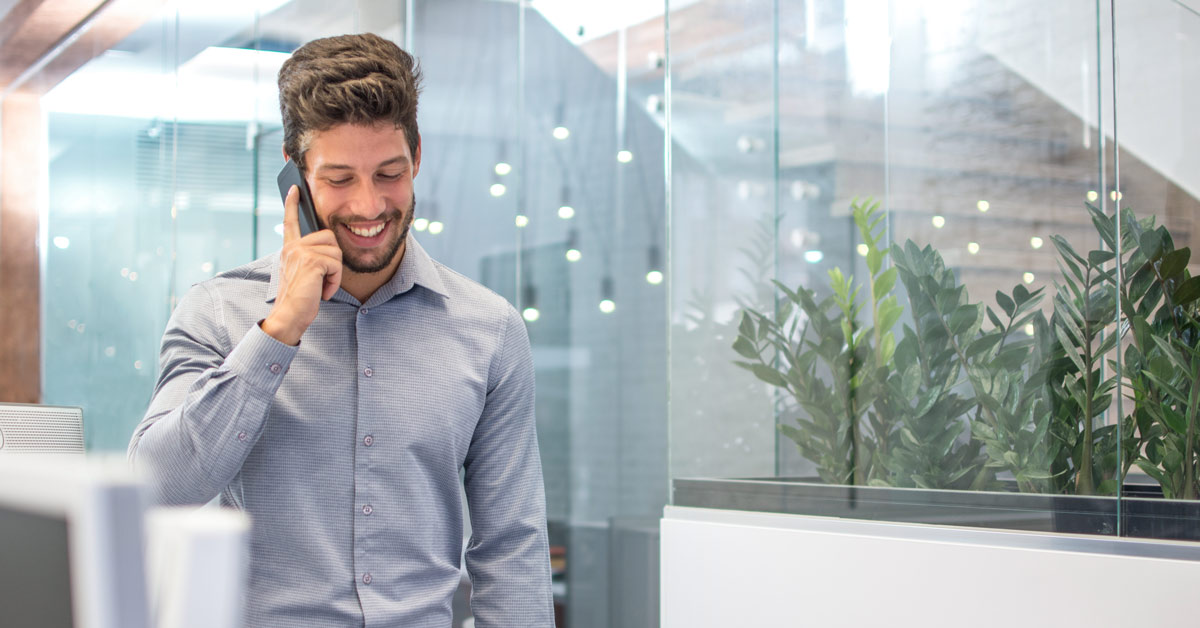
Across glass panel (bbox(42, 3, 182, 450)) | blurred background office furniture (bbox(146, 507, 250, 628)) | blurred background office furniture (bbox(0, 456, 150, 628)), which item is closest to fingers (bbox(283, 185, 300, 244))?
blurred background office furniture (bbox(0, 456, 150, 628))

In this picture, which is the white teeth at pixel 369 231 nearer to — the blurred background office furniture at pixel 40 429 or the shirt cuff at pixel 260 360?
the shirt cuff at pixel 260 360

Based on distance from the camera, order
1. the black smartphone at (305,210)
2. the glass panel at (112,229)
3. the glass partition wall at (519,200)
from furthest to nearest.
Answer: the glass panel at (112,229) → the glass partition wall at (519,200) → the black smartphone at (305,210)

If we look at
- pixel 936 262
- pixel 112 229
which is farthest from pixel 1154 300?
pixel 112 229

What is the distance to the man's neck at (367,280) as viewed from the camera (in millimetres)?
1654

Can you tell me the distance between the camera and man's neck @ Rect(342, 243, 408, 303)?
165 cm

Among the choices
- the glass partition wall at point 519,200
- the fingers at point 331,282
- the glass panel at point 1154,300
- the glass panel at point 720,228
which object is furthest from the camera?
the glass partition wall at point 519,200

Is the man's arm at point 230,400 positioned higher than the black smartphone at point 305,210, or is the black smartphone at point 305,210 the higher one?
the black smartphone at point 305,210

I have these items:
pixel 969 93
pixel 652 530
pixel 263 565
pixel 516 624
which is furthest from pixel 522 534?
pixel 652 530

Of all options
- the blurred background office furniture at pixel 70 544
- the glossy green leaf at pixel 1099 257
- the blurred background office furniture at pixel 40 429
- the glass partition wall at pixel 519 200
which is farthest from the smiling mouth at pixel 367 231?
the glass partition wall at pixel 519 200

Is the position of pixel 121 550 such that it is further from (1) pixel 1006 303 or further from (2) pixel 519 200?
(2) pixel 519 200

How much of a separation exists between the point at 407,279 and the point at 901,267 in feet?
3.22

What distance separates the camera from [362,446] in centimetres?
156

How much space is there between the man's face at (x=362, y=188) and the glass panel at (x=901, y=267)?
3.34 feet

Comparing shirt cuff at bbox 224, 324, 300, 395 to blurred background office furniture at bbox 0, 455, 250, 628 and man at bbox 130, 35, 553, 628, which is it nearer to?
man at bbox 130, 35, 553, 628
